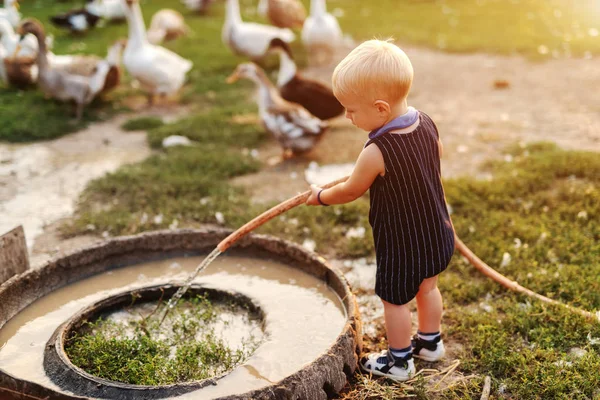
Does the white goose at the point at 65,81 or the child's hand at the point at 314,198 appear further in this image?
the white goose at the point at 65,81

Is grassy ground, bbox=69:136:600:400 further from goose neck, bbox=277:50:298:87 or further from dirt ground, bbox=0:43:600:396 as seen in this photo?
goose neck, bbox=277:50:298:87

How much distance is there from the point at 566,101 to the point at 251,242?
553 centimetres

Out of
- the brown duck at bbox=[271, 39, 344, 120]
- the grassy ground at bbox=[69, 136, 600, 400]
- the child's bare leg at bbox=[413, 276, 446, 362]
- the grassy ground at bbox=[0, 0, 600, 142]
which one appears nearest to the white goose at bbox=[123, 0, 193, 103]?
the grassy ground at bbox=[0, 0, 600, 142]

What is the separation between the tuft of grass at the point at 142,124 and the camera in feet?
25.4

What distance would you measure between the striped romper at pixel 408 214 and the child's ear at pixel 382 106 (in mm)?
84

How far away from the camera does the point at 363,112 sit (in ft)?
9.27

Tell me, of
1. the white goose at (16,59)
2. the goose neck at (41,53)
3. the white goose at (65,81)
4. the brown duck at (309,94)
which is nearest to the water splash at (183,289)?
the brown duck at (309,94)

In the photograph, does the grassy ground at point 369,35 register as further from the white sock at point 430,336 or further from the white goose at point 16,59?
the white sock at point 430,336

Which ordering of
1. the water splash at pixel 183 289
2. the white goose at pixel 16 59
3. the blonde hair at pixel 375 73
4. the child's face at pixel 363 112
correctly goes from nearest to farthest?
the blonde hair at pixel 375 73 < the child's face at pixel 363 112 < the water splash at pixel 183 289 < the white goose at pixel 16 59

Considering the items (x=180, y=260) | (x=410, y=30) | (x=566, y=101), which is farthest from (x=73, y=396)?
A: (x=410, y=30)

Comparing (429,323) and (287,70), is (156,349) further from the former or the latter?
(287,70)

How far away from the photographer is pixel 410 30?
1218 cm

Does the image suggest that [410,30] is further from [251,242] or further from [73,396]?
[73,396]

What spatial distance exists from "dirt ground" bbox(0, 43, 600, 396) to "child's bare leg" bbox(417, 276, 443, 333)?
42 centimetres
